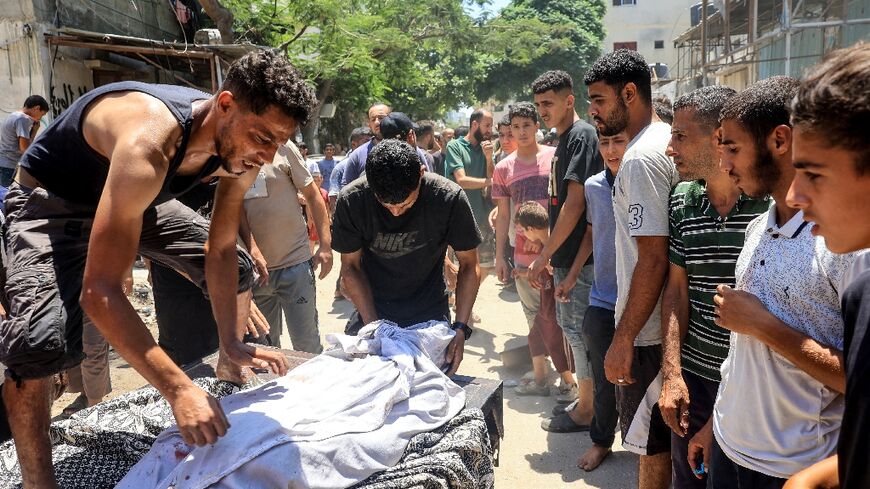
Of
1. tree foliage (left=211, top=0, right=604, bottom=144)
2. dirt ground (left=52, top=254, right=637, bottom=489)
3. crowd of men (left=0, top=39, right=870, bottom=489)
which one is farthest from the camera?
tree foliage (left=211, top=0, right=604, bottom=144)

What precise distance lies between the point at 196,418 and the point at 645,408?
5.59ft

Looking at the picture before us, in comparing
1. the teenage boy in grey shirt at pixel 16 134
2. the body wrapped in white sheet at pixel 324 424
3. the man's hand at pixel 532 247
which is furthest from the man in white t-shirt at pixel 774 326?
the teenage boy in grey shirt at pixel 16 134

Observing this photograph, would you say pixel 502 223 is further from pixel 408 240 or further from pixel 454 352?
pixel 454 352

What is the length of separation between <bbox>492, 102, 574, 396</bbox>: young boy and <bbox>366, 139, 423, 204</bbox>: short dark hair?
1.67 m

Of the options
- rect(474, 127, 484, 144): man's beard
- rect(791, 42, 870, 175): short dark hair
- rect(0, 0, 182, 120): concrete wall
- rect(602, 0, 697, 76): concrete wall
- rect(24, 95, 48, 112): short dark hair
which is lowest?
rect(474, 127, 484, 144): man's beard

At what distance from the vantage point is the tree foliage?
1361 cm

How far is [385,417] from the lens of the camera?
2.37 m

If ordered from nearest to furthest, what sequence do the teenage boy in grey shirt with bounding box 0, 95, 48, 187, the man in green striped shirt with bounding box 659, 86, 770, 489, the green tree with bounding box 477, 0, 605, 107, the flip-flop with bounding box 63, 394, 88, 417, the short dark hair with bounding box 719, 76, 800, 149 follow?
the short dark hair with bounding box 719, 76, 800, 149, the man in green striped shirt with bounding box 659, 86, 770, 489, the flip-flop with bounding box 63, 394, 88, 417, the teenage boy in grey shirt with bounding box 0, 95, 48, 187, the green tree with bounding box 477, 0, 605, 107

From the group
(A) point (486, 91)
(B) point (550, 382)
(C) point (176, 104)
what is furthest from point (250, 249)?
(A) point (486, 91)

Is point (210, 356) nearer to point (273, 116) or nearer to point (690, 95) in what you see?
point (273, 116)

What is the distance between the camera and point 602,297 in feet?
10.6

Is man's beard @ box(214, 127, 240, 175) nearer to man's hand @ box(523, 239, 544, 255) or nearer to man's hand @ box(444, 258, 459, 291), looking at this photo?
man's hand @ box(444, 258, 459, 291)

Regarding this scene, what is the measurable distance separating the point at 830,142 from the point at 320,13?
44.3 feet

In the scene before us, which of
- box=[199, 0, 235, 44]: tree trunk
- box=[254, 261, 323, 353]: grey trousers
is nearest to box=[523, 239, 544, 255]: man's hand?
box=[254, 261, 323, 353]: grey trousers
